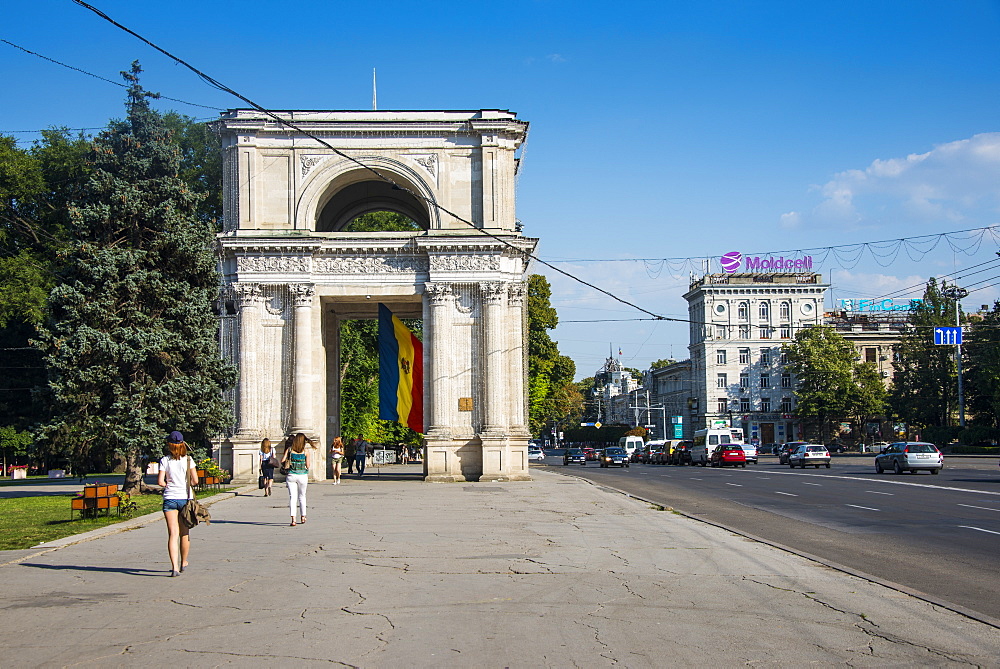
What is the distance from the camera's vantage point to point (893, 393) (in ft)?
296

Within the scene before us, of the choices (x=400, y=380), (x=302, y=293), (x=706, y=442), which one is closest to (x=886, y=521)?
(x=400, y=380)

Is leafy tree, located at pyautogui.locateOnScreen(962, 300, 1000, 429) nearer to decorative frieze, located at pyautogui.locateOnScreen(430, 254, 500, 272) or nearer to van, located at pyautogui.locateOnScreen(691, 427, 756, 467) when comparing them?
van, located at pyautogui.locateOnScreen(691, 427, 756, 467)

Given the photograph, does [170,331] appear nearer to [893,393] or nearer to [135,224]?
[135,224]

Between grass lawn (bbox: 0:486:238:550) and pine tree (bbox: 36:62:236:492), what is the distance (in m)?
1.90

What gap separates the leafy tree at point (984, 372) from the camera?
69000mm

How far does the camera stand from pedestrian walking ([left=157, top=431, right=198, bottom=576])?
1215 centimetres

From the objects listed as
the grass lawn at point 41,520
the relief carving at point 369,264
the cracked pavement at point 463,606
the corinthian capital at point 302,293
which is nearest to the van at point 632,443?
the relief carving at point 369,264

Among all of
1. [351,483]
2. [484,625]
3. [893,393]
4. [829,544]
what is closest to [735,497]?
[829,544]

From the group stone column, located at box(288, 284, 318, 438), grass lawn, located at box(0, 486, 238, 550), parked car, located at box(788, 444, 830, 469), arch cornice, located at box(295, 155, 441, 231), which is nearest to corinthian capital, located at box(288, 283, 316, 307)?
stone column, located at box(288, 284, 318, 438)

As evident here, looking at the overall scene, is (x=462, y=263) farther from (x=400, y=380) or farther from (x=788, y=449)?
(x=788, y=449)

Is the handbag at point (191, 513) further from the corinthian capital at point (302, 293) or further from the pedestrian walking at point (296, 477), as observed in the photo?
the corinthian capital at point (302, 293)

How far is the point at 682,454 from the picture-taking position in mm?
75125

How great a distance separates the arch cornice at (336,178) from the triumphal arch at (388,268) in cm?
5

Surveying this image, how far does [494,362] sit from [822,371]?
67.5 meters
